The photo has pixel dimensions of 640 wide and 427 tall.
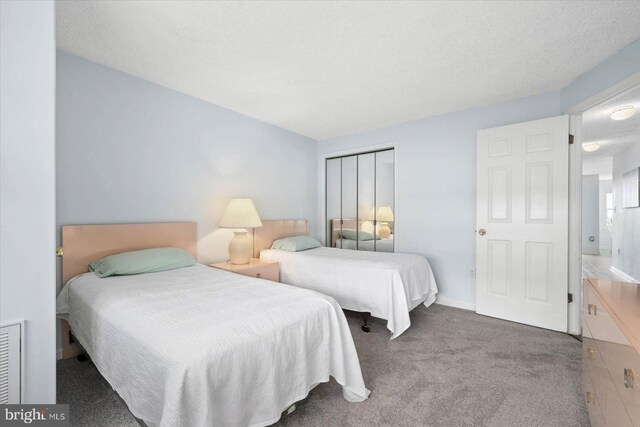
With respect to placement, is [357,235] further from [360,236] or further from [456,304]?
[456,304]

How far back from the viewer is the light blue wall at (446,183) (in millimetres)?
3086

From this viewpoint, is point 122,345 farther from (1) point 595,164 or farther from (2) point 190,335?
(1) point 595,164

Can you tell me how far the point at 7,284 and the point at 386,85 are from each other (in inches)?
Result: 113

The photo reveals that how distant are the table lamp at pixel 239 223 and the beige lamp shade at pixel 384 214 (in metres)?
1.82

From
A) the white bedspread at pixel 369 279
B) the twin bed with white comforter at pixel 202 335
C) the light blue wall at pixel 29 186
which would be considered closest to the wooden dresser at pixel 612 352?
the twin bed with white comforter at pixel 202 335

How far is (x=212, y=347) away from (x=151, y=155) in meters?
2.25

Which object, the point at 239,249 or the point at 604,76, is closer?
the point at 604,76

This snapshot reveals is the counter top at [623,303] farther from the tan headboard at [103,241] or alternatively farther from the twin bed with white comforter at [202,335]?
the tan headboard at [103,241]

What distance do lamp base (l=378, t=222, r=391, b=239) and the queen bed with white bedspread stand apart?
95.0 inches

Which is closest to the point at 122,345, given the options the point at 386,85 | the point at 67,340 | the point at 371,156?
the point at 67,340

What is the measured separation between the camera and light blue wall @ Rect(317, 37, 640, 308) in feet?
10.1

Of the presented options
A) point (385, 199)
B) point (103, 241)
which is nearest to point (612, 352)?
point (385, 199)

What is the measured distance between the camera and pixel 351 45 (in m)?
2.00

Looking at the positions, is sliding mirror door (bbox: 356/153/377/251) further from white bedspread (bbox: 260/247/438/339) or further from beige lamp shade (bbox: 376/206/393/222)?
white bedspread (bbox: 260/247/438/339)
